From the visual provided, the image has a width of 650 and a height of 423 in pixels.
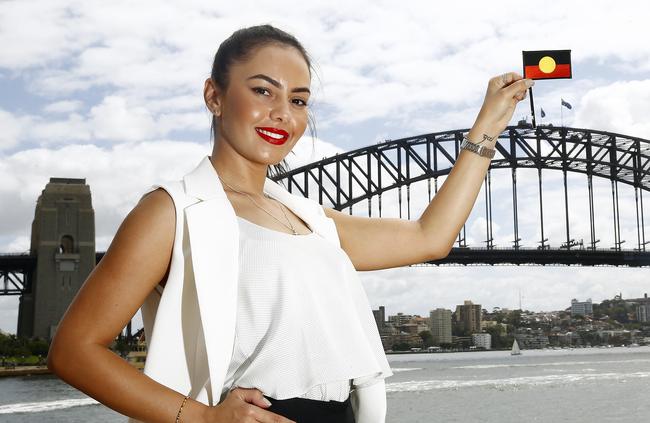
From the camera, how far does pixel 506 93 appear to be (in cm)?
207

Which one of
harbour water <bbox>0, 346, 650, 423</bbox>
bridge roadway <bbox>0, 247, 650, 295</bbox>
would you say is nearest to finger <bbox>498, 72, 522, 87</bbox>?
harbour water <bbox>0, 346, 650, 423</bbox>

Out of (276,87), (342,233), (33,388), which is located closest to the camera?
(276,87)

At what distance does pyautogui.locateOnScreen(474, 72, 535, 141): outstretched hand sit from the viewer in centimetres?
207

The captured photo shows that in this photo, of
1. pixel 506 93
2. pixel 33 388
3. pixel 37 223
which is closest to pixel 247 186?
pixel 506 93

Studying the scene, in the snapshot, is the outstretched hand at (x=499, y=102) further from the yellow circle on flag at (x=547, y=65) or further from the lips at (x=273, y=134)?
the lips at (x=273, y=134)

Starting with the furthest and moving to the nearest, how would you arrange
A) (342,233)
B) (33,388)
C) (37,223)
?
(37,223)
(33,388)
(342,233)

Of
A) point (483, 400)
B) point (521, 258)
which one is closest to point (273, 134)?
point (483, 400)

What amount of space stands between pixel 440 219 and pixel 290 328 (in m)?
0.63

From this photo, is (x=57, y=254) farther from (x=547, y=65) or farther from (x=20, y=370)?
(x=547, y=65)

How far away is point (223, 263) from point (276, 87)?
410mm

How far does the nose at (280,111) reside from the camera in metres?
1.74

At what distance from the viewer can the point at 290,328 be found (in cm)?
155

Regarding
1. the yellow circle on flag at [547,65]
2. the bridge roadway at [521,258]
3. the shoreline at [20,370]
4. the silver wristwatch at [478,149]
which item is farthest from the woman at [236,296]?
the shoreline at [20,370]

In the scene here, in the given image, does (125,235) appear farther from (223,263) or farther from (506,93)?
(506,93)
